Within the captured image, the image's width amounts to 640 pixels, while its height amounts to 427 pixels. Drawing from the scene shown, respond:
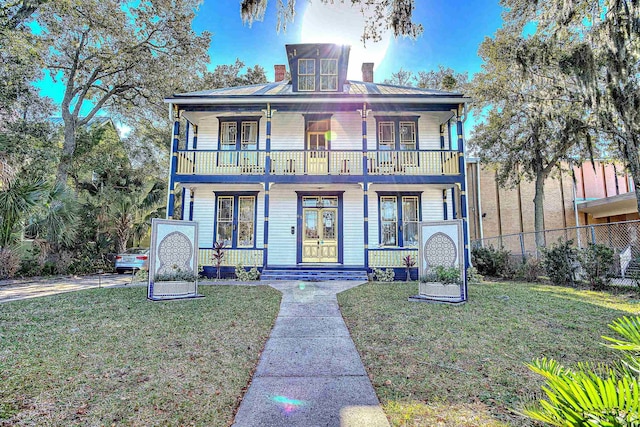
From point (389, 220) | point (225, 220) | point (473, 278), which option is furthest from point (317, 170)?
point (473, 278)

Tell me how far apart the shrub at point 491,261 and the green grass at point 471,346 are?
4.43 metres

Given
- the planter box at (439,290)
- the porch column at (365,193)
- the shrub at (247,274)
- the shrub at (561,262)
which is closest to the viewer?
the planter box at (439,290)

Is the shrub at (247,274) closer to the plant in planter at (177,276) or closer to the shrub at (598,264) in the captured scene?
the plant in planter at (177,276)

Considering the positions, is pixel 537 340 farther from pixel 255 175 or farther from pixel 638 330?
pixel 255 175

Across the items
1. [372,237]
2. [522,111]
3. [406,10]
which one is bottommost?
[372,237]

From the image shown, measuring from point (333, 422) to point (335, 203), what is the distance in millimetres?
10741

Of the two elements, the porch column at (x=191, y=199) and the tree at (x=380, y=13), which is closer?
the tree at (x=380, y=13)

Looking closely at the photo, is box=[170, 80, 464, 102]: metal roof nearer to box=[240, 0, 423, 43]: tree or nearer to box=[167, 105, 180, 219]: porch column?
box=[167, 105, 180, 219]: porch column

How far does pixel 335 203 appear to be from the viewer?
13.2 m

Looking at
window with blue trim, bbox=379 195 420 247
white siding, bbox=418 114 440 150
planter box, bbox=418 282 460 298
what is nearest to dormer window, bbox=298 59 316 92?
white siding, bbox=418 114 440 150

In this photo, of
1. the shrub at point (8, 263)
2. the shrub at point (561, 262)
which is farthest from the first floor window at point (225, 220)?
the shrub at point (561, 262)

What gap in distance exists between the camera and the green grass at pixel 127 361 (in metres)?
2.84

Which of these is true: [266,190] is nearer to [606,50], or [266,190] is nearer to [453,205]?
[453,205]

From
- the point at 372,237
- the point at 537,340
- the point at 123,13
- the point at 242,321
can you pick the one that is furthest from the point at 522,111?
the point at 123,13
